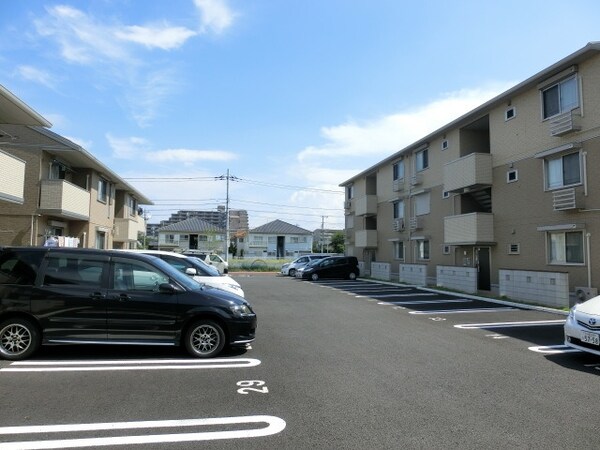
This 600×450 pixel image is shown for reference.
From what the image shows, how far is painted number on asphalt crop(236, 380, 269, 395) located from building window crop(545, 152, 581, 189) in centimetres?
1431

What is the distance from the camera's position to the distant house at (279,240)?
82500 millimetres

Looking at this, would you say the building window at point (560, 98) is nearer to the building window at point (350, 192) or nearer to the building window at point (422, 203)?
the building window at point (422, 203)

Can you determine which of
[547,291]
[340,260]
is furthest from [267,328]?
[340,260]

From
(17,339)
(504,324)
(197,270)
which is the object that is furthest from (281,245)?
(17,339)

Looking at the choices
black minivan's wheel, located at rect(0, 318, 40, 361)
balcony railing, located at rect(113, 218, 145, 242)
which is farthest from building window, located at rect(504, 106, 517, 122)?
balcony railing, located at rect(113, 218, 145, 242)

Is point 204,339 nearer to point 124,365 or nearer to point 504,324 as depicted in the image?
point 124,365

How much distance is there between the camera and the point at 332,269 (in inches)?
1208

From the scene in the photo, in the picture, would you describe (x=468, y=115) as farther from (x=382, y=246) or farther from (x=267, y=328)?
(x=267, y=328)

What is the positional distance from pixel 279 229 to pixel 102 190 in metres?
59.2

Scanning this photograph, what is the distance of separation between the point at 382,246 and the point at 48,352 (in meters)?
27.3

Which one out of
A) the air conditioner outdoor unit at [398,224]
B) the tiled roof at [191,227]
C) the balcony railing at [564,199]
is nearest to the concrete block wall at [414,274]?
the air conditioner outdoor unit at [398,224]

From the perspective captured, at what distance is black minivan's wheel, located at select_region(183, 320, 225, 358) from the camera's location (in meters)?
7.05

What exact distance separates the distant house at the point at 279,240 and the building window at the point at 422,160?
2176 inches

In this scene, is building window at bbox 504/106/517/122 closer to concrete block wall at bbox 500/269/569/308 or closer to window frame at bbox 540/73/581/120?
window frame at bbox 540/73/581/120
